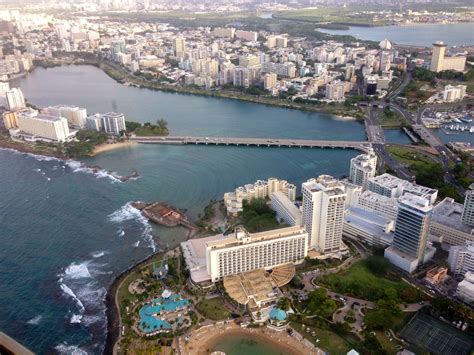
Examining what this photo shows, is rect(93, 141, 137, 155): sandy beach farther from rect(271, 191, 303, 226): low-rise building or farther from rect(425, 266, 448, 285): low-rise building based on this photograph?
rect(425, 266, 448, 285): low-rise building

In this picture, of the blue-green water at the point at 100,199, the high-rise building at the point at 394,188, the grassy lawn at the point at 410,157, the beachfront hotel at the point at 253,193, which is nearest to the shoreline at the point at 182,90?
the blue-green water at the point at 100,199

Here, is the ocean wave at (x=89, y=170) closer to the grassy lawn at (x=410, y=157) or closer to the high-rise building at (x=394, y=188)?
the high-rise building at (x=394, y=188)

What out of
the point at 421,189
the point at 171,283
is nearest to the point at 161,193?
the point at 171,283

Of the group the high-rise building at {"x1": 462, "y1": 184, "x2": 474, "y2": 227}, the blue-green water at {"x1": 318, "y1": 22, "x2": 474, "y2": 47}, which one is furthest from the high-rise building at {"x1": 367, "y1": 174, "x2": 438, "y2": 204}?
the blue-green water at {"x1": 318, "y1": 22, "x2": 474, "y2": 47}

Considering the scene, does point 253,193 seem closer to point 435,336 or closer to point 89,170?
point 435,336

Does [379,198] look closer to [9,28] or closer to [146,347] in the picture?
[146,347]

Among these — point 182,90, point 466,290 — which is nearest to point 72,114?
point 182,90
